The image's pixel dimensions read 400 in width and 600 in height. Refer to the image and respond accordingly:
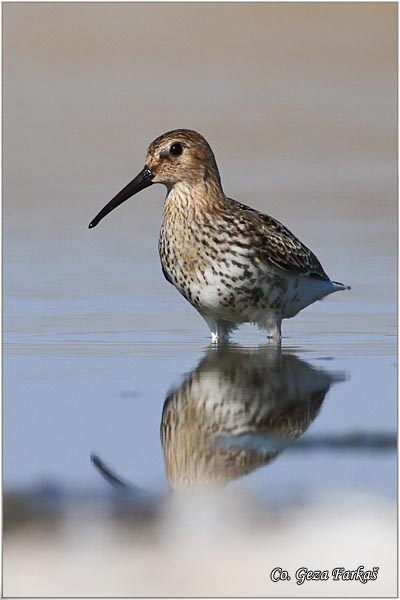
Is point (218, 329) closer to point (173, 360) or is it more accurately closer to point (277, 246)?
point (277, 246)

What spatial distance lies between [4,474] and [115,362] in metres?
2.33

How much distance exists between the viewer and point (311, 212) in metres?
15.5

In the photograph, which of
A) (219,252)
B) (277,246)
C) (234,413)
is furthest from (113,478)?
(277,246)

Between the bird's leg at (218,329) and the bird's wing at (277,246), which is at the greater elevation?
the bird's wing at (277,246)

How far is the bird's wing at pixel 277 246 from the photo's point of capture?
9.22 m

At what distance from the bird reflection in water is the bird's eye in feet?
5.13

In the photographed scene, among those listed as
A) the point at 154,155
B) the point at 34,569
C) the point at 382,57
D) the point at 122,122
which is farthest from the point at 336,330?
the point at 382,57

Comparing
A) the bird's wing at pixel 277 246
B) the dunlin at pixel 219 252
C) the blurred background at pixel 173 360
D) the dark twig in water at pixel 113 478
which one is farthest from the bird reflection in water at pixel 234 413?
the bird's wing at pixel 277 246

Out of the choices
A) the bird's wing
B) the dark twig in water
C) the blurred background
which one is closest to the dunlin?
the bird's wing

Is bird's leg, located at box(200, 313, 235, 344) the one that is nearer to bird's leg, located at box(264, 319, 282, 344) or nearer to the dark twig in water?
bird's leg, located at box(264, 319, 282, 344)

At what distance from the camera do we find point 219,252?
905 centimetres

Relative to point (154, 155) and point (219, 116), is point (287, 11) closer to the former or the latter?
point (219, 116)

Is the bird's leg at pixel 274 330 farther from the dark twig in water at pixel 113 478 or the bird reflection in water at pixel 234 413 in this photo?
the dark twig in water at pixel 113 478

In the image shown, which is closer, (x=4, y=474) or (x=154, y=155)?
(x=4, y=474)
